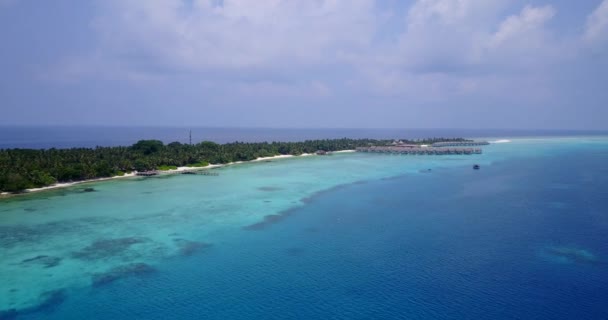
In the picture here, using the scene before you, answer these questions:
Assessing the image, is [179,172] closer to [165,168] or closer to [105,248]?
[165,168]

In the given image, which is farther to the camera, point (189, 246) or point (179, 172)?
point (179, 172)

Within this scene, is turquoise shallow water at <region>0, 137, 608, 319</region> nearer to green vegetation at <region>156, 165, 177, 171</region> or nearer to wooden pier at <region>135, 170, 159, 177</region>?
wooden pier at <region>135, 170, 159, 177</region>

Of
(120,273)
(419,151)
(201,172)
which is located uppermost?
(419,151)

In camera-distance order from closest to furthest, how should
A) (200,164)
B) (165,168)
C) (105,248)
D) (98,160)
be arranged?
(105,248)
(98,160)
(165,168)
(200,164)

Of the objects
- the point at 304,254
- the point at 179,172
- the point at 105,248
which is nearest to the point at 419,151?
the point at 179,172

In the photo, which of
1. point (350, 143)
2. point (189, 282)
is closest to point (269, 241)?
point (189, 282)

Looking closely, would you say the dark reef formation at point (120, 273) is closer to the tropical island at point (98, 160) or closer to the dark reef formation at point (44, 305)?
the dark reef formation at point (44, 305)

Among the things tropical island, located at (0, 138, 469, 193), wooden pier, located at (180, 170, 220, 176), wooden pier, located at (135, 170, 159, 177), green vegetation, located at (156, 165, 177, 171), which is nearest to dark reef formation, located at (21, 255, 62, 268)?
tropical island, located at (0, 138, 469, 193)
